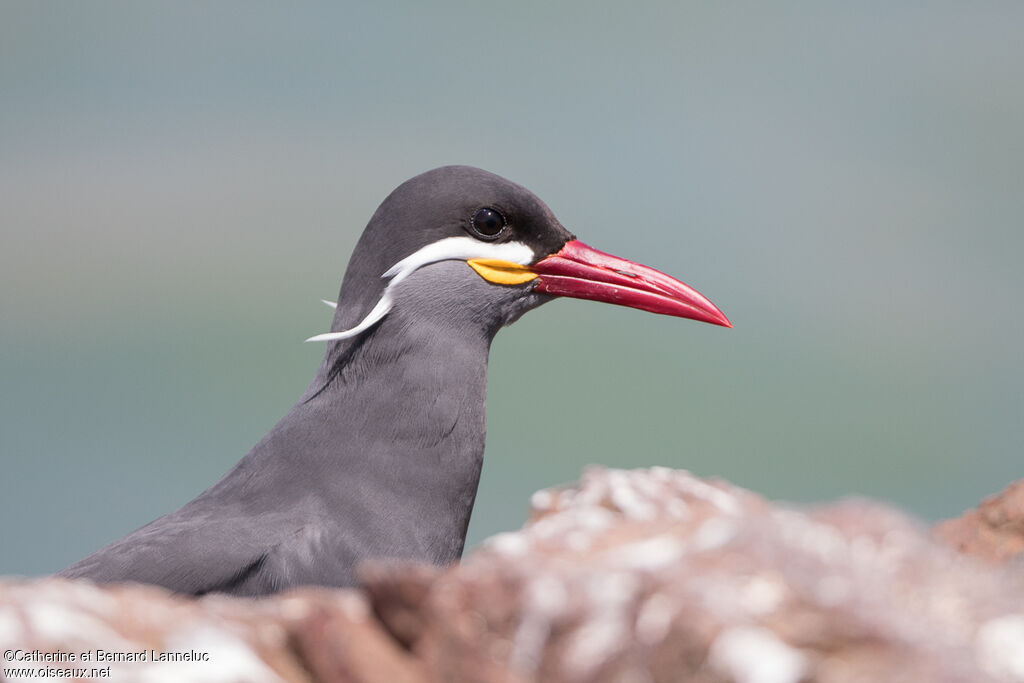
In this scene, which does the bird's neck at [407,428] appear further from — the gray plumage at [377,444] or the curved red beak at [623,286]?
the curved red beak at [623,286]

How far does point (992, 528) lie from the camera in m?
3.45

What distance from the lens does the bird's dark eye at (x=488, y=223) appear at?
16.1ft

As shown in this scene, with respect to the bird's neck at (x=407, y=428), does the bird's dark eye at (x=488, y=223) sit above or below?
above

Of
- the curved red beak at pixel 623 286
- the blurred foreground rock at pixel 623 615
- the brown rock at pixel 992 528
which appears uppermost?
the curved red beak at pixel 623 286

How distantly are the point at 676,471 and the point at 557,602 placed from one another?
3.33ft

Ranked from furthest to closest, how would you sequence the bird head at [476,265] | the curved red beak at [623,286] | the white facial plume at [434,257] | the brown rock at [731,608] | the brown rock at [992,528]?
the curved red beak at [623,286]
the bird head at [476,265]
the white facial plume at [434,257]
the brown rock at [992,528]
the brown rock at [731,608]

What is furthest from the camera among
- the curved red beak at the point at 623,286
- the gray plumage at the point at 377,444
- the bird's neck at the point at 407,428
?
the curved red beak at the point at 623,286

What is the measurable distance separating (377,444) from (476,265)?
1.02 meters

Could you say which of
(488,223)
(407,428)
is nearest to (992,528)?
(407,428)

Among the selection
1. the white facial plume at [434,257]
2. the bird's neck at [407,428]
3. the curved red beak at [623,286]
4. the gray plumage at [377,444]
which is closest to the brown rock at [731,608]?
the gray plumage at [377,444]

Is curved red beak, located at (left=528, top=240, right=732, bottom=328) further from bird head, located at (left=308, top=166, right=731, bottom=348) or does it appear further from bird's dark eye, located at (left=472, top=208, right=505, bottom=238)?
bird's dark eye, located at (left=472, top=208, right=505, bottom=238)

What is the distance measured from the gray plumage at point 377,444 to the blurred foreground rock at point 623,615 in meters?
1.77

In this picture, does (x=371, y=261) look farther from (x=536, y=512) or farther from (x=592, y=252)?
(x=536, y=512)

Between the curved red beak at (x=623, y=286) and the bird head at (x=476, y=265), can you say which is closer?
the bird head at (x=476, y=265)
